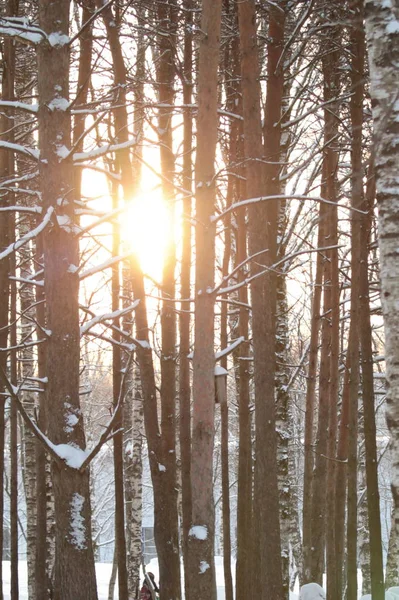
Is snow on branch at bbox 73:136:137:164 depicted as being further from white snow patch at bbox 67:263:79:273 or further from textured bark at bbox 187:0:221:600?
textured bark at bbox 187:0:221:600

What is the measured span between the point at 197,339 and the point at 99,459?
2696cm

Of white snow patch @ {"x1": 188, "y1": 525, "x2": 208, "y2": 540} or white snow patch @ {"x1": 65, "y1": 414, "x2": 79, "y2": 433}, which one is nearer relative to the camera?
white snow patch @ {"x1": 65, "y1": 414, "x2": 79, "y2": 433}

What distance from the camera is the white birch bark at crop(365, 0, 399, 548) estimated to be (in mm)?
3275

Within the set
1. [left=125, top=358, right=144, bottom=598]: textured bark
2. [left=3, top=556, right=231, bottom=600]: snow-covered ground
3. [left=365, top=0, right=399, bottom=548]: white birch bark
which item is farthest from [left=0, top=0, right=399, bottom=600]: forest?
[left=3, top=556, right=231, bottom=600]: snow-covered ground

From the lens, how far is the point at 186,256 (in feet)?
31.4

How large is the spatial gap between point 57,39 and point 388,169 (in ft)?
12.1

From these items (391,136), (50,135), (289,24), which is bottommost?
(391,136)

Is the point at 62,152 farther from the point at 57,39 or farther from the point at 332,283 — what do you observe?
the point at 332,283

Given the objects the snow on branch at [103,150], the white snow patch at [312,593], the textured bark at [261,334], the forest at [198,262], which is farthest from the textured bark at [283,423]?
the snow on branch at [103,150]

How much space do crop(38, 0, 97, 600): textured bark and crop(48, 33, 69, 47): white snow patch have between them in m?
0.03

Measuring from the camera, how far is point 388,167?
351 cm

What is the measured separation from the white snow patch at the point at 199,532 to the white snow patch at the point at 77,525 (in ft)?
4.25

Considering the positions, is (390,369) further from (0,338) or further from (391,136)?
(0,338)

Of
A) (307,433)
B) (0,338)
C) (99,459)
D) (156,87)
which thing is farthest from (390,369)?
(99,459)
